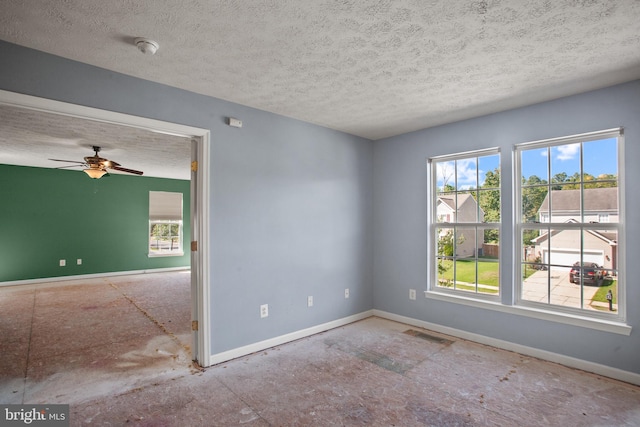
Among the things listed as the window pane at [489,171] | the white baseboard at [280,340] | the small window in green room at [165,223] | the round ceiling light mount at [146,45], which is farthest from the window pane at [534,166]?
the small window in green room at [165,223]

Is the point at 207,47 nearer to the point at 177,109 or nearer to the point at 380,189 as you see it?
the point at 177,109

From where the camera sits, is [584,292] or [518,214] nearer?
[584,292]

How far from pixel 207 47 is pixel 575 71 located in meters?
2.79

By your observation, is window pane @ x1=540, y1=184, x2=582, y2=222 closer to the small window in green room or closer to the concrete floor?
the concrete floor

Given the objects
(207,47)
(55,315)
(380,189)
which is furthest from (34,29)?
(55,315)

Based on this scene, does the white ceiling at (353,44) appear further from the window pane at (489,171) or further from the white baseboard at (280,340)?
the white baseboard at (280,340)

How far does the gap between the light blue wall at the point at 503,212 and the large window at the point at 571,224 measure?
110mm

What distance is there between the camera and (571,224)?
3.10 m

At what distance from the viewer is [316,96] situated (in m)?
3.12

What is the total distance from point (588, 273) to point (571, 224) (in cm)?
47

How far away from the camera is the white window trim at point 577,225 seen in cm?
281

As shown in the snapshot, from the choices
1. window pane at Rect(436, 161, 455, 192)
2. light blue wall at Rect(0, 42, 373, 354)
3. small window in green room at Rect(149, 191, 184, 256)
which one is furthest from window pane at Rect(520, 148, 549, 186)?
small window in green room at Rect(149, 191, 184, 256)

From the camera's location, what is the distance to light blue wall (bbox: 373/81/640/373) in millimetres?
2750

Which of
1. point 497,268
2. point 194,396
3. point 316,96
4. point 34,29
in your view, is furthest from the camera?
point 497,268
